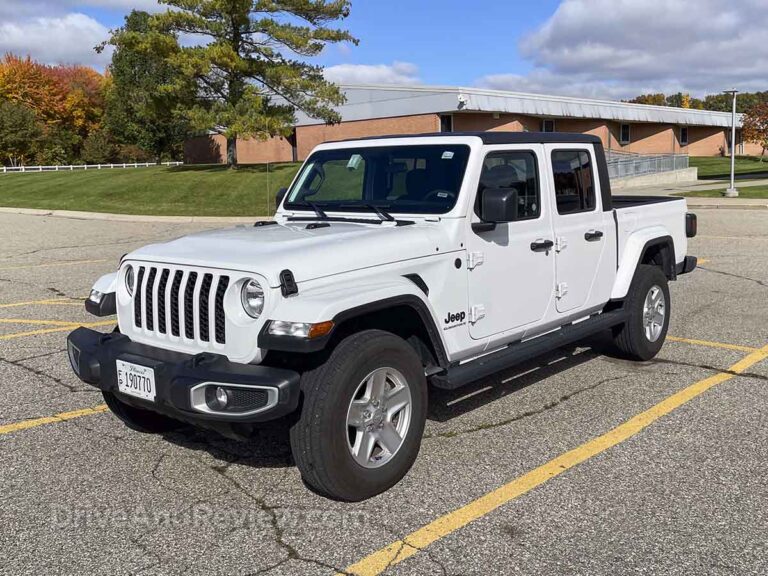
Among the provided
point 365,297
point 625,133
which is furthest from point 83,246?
point 625,133

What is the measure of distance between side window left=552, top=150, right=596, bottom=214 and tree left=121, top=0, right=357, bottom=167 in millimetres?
26488

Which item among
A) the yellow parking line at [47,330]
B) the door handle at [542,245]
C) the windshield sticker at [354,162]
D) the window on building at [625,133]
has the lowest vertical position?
the yellow parking line at [47,330]

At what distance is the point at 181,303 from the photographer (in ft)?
12.8

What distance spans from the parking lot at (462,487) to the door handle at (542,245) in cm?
112

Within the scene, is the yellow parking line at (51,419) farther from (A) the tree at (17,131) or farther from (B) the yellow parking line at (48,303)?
(A) the tree at (17,131)

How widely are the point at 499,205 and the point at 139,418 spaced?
2573 millimetres

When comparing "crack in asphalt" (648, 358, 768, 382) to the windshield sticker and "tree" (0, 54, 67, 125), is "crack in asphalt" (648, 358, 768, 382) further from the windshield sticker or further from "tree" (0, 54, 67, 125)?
"tree" (0, 54, 67, 125)

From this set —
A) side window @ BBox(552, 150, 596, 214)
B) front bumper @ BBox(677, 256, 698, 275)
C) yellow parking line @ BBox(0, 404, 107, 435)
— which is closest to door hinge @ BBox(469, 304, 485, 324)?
side window @ BBox(552, 150, 596, 214)

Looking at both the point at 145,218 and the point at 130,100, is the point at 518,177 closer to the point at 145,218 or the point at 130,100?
the point at 145,218

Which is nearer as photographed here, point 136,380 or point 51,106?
point 136,380

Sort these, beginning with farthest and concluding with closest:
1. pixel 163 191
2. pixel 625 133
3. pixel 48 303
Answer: pixel 625 133
pixel 163 191
pixel 48 303

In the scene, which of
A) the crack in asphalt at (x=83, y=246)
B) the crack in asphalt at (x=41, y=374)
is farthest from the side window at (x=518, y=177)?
the crack in asphalt at (x=83, y=246)

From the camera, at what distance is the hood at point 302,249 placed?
147 inches

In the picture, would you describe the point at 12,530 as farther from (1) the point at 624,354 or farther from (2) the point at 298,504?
(1) the point at 624,354
